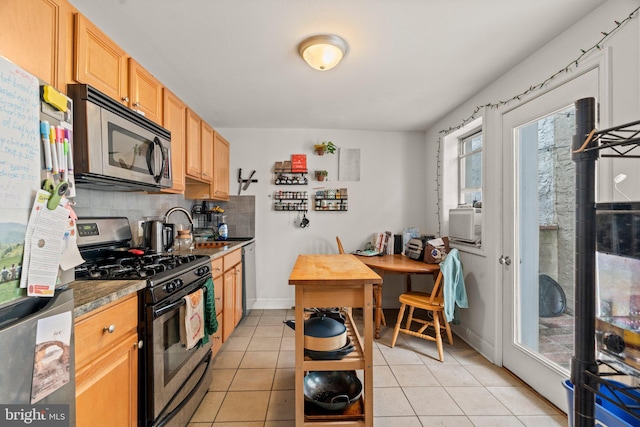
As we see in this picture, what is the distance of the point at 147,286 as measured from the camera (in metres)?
1.34

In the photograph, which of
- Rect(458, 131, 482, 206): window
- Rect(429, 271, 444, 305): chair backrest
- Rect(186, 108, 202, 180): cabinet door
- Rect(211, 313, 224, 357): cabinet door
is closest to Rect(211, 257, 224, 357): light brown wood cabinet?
Rect(211, 313, 224, 357): cabinet door

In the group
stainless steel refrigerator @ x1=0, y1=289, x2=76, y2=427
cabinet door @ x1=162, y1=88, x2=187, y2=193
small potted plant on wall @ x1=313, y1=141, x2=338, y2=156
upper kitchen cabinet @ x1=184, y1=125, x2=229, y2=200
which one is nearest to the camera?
stainless steel refrigerator @ x1=0, y1=289, x2=76, y2=427

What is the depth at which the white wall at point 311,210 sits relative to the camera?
3754 mm

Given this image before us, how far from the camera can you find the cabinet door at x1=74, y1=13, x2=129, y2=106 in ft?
4.39

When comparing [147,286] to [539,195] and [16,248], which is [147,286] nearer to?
[16,248]

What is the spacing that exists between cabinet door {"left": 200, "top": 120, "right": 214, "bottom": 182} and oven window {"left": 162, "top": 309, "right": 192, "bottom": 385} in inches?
66.9

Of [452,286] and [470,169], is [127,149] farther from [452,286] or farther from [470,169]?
[470,169]

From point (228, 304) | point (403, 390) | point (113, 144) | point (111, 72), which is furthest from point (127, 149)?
point (403, 390)

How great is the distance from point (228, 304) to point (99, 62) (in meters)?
2.08

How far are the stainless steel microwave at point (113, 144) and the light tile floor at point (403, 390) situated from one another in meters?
1.58

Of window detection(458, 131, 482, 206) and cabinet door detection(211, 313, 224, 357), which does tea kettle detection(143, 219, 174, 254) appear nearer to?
cabinet door detection(211, 313, 224, 357)

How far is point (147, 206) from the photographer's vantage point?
8.33ft

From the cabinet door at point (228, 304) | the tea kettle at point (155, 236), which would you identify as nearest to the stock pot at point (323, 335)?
the cabinet door at point (228, 304)

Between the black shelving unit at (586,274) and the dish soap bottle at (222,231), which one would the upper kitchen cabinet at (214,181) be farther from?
the black shelving unit at (586,274)
